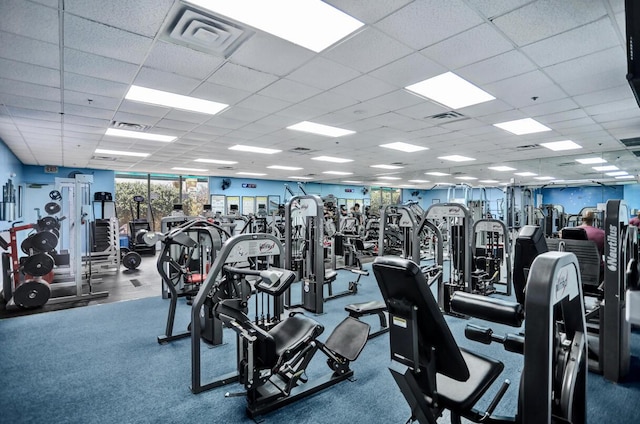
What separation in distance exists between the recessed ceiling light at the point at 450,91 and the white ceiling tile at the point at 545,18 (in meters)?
0.87

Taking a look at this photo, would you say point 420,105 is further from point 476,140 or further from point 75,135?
point 75,135

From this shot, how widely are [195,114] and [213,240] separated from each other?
2244mm

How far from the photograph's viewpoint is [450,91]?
12.8 ft

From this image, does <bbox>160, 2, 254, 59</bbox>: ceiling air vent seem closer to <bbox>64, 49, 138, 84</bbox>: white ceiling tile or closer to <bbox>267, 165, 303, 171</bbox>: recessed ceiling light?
<bbox>64, 49, 138, 84</bbox>: white ceiling tile

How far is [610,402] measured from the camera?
243 centimetres

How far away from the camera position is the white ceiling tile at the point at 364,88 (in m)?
3.59

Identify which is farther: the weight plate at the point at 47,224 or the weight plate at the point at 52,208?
the weight plate at the point at 52,208

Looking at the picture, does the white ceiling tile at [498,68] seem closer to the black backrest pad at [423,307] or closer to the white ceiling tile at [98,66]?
the black backrest pad at [423,307]

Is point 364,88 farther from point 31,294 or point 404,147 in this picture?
point 31,294

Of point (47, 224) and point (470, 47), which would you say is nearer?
point (470, 47)

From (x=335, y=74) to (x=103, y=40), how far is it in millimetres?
2054

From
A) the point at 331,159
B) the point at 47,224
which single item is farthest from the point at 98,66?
the point at 331,159

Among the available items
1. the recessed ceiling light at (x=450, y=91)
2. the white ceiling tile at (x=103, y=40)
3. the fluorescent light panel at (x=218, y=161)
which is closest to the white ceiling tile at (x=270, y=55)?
the white ceiling tile at (x=103, y=40)

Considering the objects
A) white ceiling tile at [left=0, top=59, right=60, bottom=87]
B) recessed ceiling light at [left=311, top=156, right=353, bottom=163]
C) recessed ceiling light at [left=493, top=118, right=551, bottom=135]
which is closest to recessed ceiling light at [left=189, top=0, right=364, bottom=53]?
white ceiling tile at [left=0, top=59, right=60, bottom=87]
